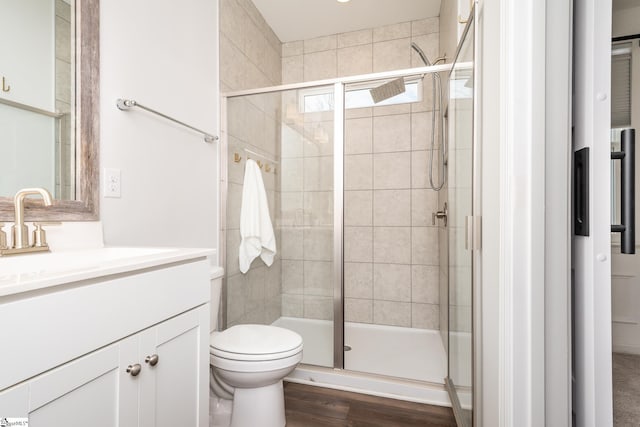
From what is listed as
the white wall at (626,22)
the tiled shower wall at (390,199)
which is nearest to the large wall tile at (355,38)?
the tiled shower wall at (390,199)

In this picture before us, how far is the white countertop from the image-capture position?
58cm

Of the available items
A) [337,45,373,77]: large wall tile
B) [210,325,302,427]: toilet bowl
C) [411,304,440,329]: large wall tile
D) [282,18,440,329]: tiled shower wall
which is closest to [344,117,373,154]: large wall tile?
[282,18,440,329]: tiled shower wall

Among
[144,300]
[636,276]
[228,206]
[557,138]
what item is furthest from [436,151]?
[144,300]

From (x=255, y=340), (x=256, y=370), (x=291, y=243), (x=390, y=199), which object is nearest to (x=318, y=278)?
(x=291, y=243)

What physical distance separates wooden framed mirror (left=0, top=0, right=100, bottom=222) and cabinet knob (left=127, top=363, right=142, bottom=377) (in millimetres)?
639

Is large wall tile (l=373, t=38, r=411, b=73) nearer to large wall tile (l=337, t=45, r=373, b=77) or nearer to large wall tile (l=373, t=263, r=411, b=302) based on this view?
large wall tile (l=337, t=45, r=373, b=77)

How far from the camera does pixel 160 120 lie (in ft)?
5.14

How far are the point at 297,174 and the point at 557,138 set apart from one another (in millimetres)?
1475

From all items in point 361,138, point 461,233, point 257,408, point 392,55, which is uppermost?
A: point 392,55

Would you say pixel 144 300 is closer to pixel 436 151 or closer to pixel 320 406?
pixel 320 406

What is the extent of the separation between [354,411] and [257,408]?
52 centimetres

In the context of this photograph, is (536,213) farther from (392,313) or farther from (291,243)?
(392,313)

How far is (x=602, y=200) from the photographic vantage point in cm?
74

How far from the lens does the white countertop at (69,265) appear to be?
581 mm
